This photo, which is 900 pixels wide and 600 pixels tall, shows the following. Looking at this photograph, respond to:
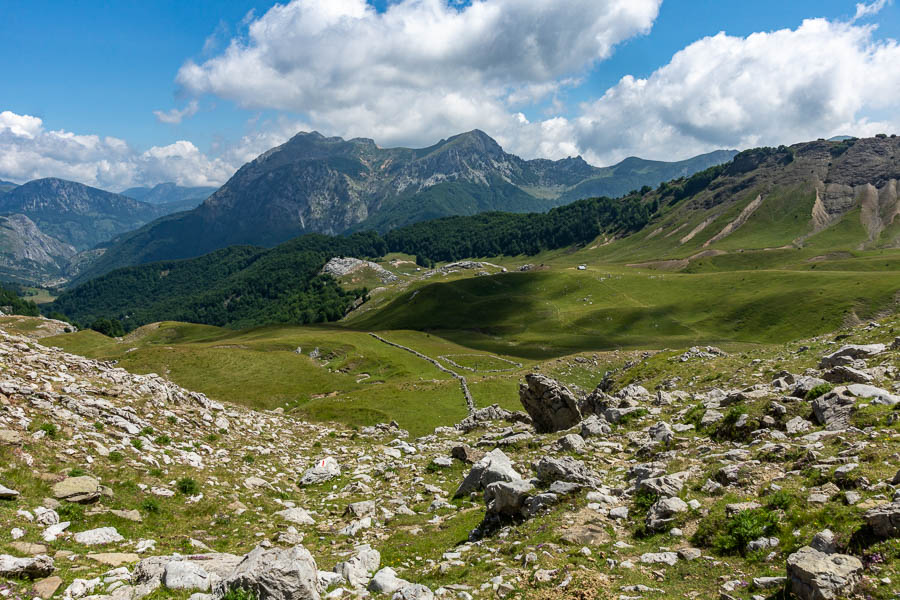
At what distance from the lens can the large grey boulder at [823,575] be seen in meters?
7.84

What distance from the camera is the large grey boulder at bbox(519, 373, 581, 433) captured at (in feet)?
102

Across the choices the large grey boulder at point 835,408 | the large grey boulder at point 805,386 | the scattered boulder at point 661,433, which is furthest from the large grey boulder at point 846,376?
the scattered boulder at point 661,433

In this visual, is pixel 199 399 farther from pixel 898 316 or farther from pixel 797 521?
pixel 898 316

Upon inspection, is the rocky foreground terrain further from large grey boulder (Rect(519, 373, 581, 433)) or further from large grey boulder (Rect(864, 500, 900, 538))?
large grey boulder (Rect(519, 373, 581, 433))

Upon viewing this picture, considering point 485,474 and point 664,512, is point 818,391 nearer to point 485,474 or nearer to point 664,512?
point 664,512

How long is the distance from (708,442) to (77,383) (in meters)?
31.2

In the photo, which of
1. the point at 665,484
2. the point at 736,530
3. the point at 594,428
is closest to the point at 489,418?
the point at 594,428

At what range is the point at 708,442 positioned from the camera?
18.6 metres

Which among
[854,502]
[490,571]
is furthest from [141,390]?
[854,502]

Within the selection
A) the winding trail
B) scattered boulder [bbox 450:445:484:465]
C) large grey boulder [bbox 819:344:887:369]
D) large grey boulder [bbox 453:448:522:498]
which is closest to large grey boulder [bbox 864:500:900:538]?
large grey boulder [bbox 453:448:522:498]

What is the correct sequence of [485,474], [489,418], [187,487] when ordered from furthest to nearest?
[489,418]
[485,474]
[187,487]

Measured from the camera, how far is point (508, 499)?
595 inches

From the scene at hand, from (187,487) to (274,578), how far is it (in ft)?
36.7

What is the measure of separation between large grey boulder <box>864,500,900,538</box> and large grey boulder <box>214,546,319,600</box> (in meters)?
11.7
